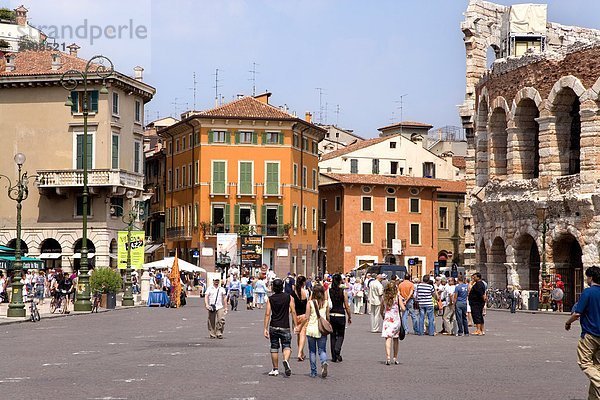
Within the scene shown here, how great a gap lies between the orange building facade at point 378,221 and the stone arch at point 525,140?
34996 mm

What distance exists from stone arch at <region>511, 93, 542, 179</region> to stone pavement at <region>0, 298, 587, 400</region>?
58.7 feet

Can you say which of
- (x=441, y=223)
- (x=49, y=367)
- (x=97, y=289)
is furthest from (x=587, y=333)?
(x=441, y=223)

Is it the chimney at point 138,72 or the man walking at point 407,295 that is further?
the chimney at point 138,72

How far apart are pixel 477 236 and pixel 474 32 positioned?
10614 mm

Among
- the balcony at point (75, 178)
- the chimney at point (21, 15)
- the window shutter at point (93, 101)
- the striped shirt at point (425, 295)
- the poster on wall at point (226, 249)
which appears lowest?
the striped shirt at point (425, 295)

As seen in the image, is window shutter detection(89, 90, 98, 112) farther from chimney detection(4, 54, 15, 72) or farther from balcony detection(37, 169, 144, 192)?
chimney detection(4, 54, 15, 72)

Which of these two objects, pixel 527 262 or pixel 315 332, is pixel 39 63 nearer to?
pixel 527 262

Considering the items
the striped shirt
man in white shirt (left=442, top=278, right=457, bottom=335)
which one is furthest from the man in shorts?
man in white shirt (left=442, top=278, right=457, bottom=335)

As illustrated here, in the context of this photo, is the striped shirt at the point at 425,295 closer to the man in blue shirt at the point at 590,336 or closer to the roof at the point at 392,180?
the man in blue shirt at the point at 590,336

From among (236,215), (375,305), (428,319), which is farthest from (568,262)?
(236,215)

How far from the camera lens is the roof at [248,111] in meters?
78.1

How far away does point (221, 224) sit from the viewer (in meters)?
77.2

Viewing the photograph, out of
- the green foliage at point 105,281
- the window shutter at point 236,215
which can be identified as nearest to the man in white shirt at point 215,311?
the green foliage at point 105,281

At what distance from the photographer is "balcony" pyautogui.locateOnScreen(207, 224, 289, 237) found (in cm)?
7669
